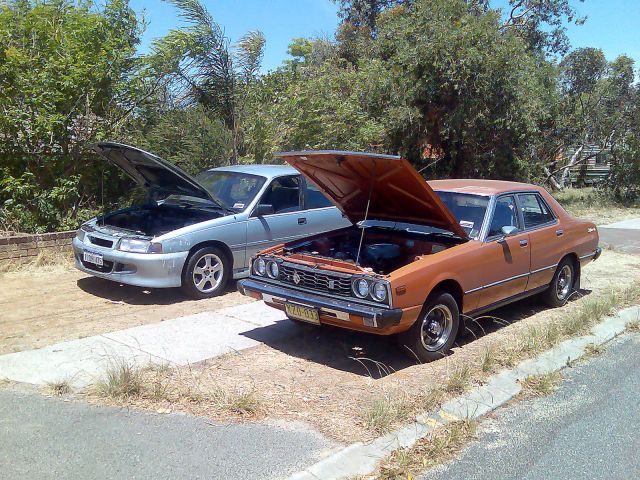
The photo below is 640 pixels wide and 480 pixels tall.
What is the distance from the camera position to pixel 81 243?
8.31 m

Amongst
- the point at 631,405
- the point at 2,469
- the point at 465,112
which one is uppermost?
the point at 465,112

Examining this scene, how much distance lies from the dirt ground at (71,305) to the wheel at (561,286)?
3770 mm

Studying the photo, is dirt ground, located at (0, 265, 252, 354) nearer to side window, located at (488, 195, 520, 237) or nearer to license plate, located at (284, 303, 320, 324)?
license plate, located at (284, 303, 320, 324)

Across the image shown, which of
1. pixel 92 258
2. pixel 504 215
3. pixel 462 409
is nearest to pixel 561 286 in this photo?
pixel 504 215

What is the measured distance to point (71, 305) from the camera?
25.6 feet

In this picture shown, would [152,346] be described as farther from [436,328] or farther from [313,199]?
[313,199]

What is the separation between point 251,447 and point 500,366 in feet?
8.74

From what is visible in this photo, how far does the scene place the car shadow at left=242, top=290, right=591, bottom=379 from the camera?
605cm

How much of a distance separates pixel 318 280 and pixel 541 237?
3037mm

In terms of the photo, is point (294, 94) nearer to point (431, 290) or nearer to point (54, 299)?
point (54, 299)

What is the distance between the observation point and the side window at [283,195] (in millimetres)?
8977

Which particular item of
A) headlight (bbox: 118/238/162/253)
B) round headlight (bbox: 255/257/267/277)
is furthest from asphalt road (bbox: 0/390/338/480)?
headlight (bbox: 118/238/162/253)

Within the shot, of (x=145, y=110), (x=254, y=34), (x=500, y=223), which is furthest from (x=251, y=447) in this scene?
(x=254, y=34)

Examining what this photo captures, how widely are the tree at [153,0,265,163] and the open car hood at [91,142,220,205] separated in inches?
143
